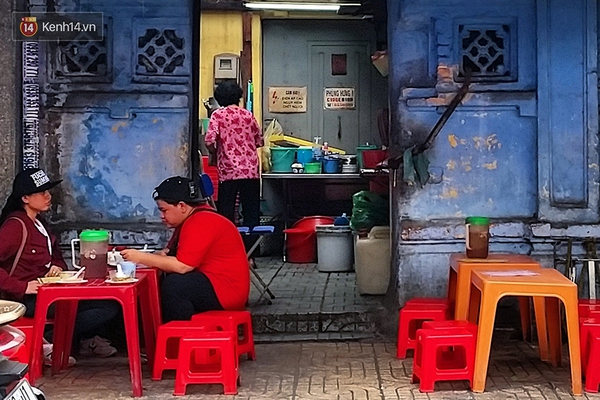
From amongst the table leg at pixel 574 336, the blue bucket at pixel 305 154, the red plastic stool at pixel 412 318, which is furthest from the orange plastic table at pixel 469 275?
the blue bucket at pixel 305 154

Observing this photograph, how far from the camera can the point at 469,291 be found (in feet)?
19.2

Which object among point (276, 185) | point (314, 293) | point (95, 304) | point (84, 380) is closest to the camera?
point (84, 380)

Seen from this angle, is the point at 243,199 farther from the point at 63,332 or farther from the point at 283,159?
the point at 63,332

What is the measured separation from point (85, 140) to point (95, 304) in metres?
1.44

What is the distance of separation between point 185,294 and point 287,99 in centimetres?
677

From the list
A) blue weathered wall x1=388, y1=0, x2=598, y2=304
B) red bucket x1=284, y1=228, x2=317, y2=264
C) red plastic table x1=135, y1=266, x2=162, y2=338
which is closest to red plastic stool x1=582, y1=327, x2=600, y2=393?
blue weathered wall x1=388, y1=0, x2=598, y2=304

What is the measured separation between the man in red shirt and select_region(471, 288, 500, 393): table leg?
1700 millimetres

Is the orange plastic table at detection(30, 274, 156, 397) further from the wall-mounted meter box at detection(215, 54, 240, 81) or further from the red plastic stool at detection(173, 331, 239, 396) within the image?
the wall-mounted meter box at detection(215, 54, 240, 81)

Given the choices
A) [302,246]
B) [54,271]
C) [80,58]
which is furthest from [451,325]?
[302,246]

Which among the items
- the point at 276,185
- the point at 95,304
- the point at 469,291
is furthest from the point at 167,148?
the point at 276,185

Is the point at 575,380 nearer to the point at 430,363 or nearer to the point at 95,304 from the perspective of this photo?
the point at 430,363

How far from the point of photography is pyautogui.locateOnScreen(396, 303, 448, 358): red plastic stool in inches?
239

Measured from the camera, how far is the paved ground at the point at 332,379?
5.33 metres

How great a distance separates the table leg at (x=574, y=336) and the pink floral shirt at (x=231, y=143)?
14.0ft
